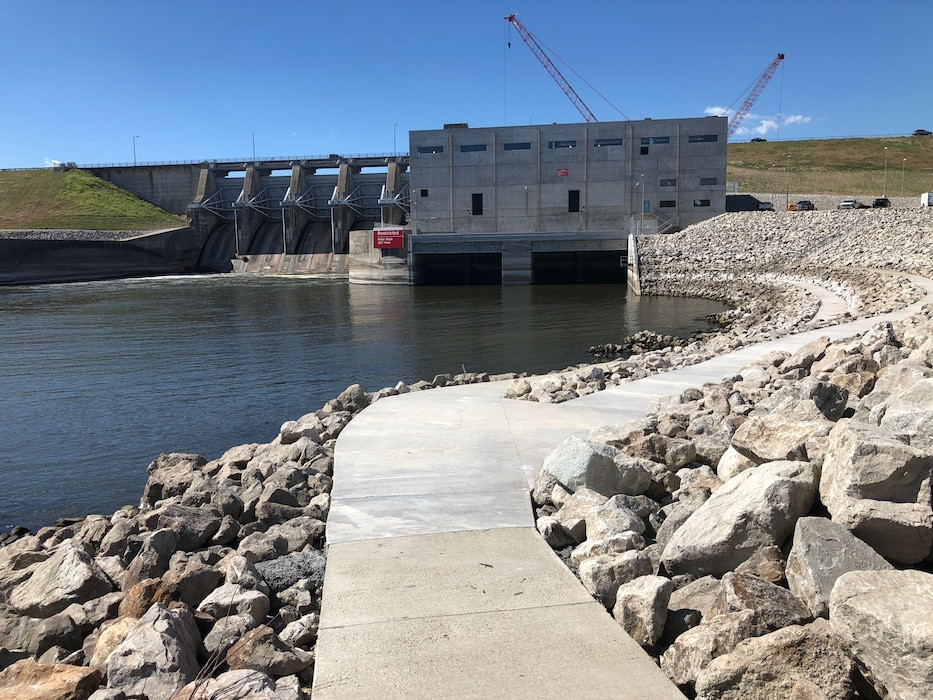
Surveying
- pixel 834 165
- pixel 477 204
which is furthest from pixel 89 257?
pixel 834 165

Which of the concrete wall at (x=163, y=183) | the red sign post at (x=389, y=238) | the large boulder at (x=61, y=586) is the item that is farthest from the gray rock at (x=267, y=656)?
the concrete wall at (x=163, y=183)

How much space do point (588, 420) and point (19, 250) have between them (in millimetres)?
→ 73966

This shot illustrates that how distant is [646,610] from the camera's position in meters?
4.13

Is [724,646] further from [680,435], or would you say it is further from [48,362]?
[48,362]

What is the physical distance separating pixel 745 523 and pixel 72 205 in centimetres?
10232

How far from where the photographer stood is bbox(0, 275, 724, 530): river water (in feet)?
44.9

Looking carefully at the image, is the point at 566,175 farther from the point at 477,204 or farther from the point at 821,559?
→ the point at 821,559

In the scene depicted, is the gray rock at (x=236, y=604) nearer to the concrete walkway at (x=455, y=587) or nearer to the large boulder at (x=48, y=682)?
the concrete walkway at (x=455, y=587)

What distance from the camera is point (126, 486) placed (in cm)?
1200

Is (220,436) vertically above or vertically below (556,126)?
below

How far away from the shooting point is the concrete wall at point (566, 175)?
217 ft

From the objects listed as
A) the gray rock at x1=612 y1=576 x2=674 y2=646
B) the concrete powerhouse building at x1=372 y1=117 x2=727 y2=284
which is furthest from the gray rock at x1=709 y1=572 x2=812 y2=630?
the concrete powerhouse building at x1=372 y1=117 x2=727 y2=284

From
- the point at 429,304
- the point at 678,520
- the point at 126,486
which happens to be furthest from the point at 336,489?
the point at 429,304

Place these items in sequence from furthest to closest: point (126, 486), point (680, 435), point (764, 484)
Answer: point (126, 486) → point (680, 435) → point (764, 484)
